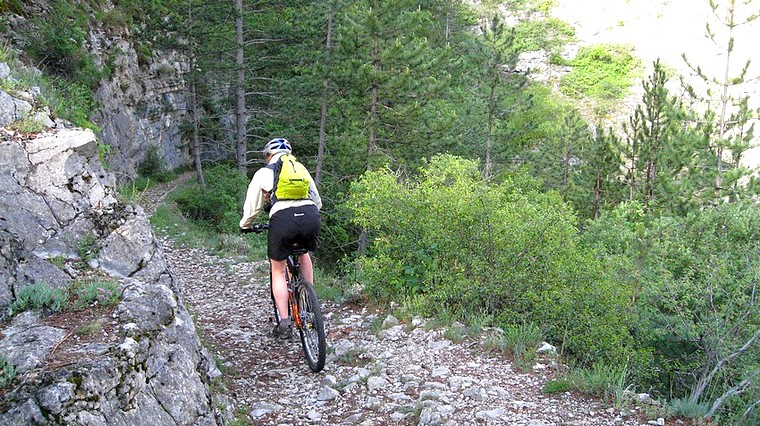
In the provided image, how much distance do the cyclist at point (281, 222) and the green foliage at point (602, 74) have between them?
38.7m

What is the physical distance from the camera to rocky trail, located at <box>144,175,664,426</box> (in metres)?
4.36

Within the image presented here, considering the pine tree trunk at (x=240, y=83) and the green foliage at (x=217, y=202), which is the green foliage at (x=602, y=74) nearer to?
the pine tree trunk at (x=240, y=83)

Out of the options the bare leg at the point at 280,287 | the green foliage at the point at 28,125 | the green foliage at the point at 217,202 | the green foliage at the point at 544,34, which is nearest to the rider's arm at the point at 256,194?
the bare leg at the point at 280,287

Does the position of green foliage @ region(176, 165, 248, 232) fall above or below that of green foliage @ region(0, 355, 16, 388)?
below

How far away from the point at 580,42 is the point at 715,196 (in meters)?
33.7

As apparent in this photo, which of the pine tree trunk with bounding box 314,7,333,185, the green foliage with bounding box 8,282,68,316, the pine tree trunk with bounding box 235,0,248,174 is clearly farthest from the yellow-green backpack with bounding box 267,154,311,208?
the pine tree trunk with bounding box 235,0,248,174

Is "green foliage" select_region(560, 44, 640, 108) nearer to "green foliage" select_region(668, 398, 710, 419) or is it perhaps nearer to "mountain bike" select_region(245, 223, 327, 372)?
"green foliage" select_region(668, 398, 710, 419)

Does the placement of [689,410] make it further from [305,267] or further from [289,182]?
[289,182]

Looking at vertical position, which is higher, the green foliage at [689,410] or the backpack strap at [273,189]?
the backpack strap at [273,189]

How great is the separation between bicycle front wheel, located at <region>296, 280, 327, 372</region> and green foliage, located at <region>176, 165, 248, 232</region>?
10795 mm

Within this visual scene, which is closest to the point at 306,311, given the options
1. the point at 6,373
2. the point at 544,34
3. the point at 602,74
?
the point at 6,373

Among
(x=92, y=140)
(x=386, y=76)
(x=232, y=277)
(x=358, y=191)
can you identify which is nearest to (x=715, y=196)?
(x=386, y=76)

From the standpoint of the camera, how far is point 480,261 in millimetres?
7066

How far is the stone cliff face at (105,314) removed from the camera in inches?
118
